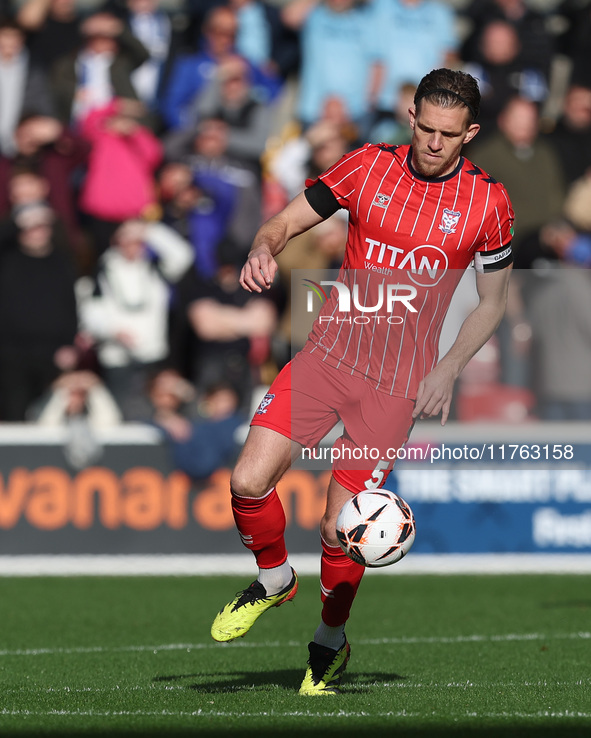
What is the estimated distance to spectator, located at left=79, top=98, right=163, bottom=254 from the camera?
13.5 metres

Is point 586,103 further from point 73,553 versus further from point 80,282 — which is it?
point 73,553

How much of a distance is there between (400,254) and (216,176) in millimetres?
7646

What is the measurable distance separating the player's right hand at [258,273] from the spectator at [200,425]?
6.72 m

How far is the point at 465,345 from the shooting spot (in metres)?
6.05

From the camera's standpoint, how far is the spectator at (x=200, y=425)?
40.1 feet

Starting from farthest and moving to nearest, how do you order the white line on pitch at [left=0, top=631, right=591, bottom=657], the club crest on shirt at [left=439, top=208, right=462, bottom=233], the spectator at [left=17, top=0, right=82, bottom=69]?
the spectator at [left=17, top=0, right=82, bottom=69] < the white line on pitch at [left=0, top=631, right=591, bottom=657] < the club crest on shirt at [left=439, top=208, right=462, bottom=233]

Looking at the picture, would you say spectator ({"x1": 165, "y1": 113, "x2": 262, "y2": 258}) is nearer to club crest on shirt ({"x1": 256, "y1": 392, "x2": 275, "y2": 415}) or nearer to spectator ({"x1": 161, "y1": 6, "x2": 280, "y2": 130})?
spectator ({"x1": 161, "y1": 6, "x2": 280, "y2": 130})

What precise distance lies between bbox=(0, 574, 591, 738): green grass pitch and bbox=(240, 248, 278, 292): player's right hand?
6.01ft

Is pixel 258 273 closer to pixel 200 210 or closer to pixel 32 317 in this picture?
pixel 32 317

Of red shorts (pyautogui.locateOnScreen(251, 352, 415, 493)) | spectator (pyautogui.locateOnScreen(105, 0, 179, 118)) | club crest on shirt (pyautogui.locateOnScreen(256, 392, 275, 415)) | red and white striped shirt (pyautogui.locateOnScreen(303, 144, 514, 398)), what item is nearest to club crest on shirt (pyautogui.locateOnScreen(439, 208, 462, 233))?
red and white striped shirt (pyautogui.locateOnScreen(303, 144, 514, 398))

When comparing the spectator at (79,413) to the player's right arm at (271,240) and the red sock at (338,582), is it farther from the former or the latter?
the player's right arm at (271,240)

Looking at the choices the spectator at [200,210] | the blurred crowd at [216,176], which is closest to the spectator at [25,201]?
the blurred crowd at [216,176]

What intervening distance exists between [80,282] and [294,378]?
284 inches

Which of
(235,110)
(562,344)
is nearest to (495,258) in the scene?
(562,344)
